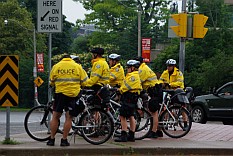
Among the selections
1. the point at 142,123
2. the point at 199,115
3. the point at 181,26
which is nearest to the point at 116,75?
the point at 142,123

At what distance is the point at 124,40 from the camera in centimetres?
5822

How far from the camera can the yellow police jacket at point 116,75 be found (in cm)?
1286

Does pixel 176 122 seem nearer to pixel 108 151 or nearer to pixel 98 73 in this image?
pixel 98 73

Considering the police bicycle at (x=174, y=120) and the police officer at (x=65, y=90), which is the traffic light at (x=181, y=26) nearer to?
the police bicycle at (x=174, y=120)

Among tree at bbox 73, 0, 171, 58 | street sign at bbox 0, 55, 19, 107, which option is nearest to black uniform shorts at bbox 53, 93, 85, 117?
street sign at bbox 0, 55, 19, 107

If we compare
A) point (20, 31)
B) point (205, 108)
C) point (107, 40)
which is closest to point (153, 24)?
point (107, 40)

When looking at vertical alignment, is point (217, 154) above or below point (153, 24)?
below

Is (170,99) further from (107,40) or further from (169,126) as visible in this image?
(107,40)

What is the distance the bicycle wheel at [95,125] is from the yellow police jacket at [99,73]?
2.05 ft

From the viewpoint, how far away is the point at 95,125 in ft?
36.9

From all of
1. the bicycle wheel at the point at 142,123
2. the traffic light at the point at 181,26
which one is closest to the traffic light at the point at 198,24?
the traffic light at the point at 181,26

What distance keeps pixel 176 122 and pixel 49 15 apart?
351 cm

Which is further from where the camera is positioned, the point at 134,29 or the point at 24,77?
the point at 134,29

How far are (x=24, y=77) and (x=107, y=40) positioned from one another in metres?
13.3
